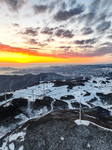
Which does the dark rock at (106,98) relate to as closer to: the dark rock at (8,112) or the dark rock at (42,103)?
the dark rock at (42,103)

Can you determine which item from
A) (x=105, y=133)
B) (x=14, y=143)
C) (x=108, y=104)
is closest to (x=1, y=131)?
(x=14, y=143)

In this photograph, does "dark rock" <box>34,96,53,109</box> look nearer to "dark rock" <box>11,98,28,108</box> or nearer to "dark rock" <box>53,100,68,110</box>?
"dark rock" <box>53,100,68,110</box>

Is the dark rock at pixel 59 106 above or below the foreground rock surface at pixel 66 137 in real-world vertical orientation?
below

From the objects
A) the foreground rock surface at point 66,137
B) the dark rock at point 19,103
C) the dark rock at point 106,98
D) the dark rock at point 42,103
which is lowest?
the dark rock at point 106,98

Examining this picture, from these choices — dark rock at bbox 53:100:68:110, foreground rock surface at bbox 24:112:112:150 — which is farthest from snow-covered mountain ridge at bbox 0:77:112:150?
foreground rock surface at bbox 24:112:112:150

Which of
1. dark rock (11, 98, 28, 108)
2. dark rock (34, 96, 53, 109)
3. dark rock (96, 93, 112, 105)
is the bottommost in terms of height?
dark rock (96, 93, 112, 105)

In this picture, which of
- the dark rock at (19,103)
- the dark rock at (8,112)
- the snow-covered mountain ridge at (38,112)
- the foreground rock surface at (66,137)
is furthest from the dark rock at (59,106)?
the foreground rock surface at (66,137)

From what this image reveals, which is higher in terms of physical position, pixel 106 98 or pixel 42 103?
pixel 42 103

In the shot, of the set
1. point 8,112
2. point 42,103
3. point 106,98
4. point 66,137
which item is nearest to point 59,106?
point 42,103

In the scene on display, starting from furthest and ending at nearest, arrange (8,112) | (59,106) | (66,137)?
1. (59,106)
2. (8,112)
3. (66,137)

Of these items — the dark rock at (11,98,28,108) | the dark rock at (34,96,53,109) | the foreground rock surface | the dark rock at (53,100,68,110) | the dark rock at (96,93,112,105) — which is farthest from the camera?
the dark rock at (96,93,112,105)

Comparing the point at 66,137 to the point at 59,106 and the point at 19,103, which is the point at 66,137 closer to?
the point at 59,106

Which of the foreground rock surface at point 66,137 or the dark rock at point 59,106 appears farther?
the dark rock at point 59,106
